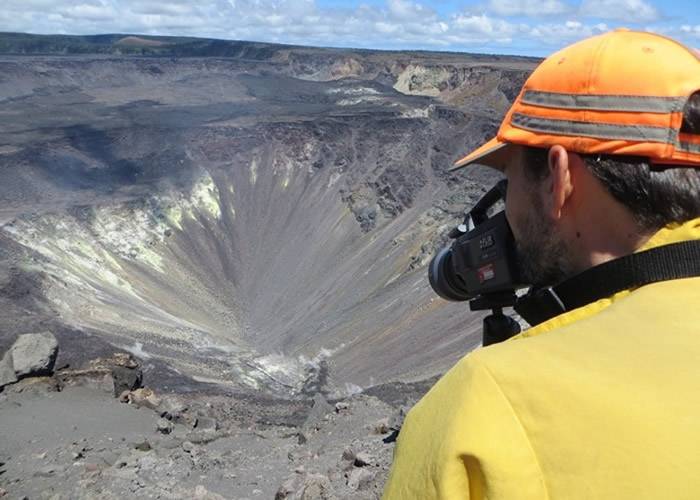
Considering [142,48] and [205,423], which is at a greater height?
[142,48]

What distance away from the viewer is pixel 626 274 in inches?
56.7

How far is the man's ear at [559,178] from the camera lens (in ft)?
5.02

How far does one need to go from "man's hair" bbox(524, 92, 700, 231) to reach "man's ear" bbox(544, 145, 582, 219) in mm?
44

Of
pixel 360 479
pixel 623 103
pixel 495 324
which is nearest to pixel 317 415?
pixel 360 479

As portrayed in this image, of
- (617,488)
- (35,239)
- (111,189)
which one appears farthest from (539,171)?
(111,189)

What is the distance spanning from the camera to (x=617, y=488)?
1133 mm

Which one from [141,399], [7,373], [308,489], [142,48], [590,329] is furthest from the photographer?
[142,48]

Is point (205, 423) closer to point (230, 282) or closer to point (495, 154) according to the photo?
point (495, 154)

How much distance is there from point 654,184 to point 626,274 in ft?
0.65

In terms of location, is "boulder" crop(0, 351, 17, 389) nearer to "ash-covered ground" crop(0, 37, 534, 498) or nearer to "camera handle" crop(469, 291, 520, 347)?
"ash-covered ground" crop(0, 37, 534, 498)

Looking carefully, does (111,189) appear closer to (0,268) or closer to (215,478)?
(0,268)

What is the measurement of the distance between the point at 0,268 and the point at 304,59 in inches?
3211

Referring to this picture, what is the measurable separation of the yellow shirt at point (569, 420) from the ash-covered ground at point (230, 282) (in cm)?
796

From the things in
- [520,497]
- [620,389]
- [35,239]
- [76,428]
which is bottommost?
[35,239]
